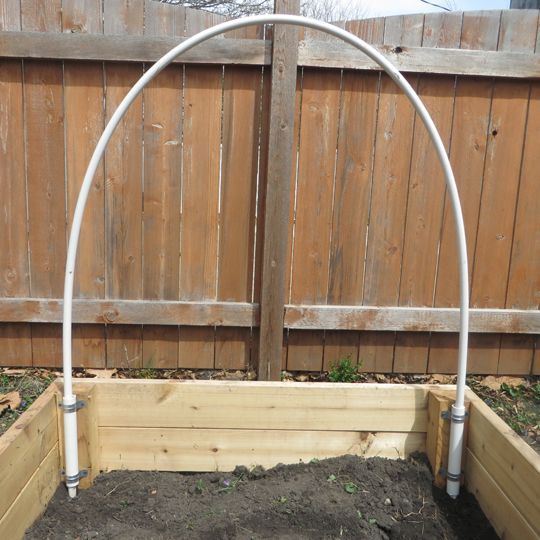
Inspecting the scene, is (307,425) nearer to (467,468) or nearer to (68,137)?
Result: (467,468)

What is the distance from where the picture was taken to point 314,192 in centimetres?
257

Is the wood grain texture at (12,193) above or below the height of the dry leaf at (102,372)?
above

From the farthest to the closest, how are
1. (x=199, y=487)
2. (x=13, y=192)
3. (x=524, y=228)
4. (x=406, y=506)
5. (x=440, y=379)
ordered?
(x=440, y=379) < (x=524, y=228) < (x=13, y=192) < (x=199, y=487) < (x=406, y=506)

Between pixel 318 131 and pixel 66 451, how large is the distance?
183 centimetres

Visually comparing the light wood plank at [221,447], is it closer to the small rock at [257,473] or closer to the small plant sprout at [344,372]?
the small rock at [257,473]

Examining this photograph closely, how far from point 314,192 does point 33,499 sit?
1.80 m

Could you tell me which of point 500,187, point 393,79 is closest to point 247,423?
point 393,79

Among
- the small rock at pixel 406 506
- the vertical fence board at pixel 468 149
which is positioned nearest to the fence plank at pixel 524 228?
Answer: the vertical fence board at pixel 468 149

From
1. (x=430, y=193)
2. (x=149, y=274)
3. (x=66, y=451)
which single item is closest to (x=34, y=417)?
(x=66, y=451)

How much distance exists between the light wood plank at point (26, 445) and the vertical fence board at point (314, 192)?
52.9 inches

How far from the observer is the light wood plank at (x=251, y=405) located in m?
1.85

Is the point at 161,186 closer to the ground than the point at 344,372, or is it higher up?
higher up

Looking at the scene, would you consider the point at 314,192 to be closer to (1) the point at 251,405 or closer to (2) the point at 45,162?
(1) the point at 251,405

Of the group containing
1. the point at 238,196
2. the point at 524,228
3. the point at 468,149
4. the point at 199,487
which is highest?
the point at 468,149
